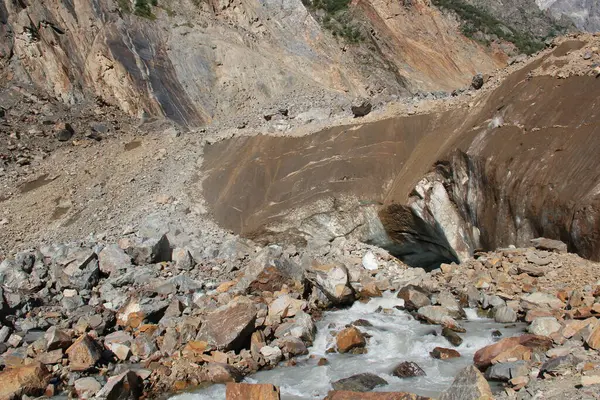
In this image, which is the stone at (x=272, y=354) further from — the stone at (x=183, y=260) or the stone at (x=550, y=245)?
the stone at (x=550, y=245)

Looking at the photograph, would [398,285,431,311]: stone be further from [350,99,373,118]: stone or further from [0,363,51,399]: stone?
[350,99,373,118]: stone

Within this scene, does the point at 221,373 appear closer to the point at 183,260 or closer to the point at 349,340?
the point at 349,340

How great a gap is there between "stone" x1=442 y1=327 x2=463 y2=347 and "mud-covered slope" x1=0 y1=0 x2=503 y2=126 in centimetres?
1390

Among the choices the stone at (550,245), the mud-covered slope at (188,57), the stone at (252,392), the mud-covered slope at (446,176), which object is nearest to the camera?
the stone at (252,392)

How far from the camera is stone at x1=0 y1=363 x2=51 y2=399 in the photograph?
24.5 feet

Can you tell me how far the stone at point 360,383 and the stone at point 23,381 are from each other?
13.8ft

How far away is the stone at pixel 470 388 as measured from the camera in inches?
234

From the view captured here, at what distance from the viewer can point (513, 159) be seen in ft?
36.5

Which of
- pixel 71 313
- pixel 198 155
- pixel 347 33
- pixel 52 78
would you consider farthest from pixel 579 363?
pixel 347 33

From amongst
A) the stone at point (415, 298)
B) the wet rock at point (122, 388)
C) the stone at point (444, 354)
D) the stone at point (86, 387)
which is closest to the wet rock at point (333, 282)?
the stone at point (415, 298)

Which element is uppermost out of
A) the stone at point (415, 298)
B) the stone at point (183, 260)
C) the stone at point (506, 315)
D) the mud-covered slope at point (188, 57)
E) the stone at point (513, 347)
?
the mud-covered slope at point (188, 57)

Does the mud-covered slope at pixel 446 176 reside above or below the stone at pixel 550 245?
above

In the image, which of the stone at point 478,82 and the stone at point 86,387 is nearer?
the stone at point 86,387

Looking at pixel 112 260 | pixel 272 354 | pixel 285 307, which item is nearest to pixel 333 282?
pixel 285 307
